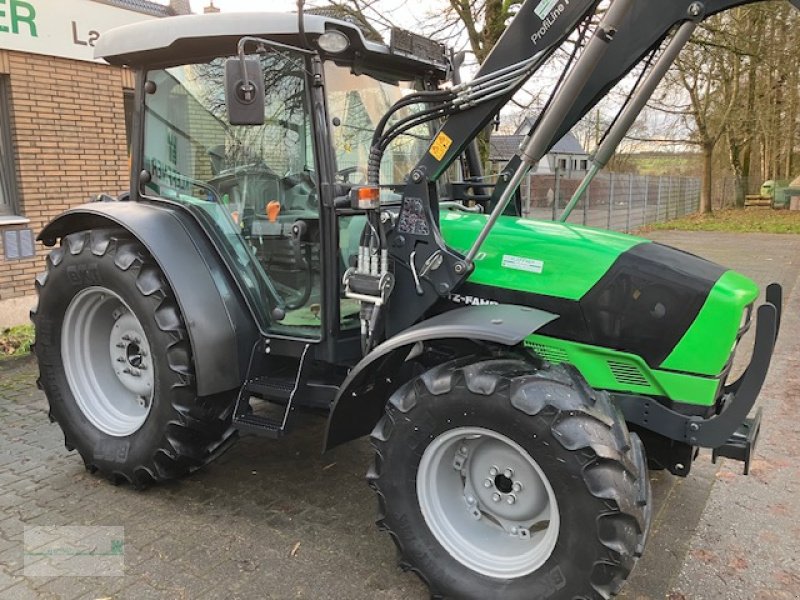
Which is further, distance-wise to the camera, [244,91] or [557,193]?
[557,193]

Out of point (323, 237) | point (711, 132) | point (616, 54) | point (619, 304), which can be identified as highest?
point (711, 132)

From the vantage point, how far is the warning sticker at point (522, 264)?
306 centimetres

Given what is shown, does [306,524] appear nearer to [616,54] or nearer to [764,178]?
[616,54]

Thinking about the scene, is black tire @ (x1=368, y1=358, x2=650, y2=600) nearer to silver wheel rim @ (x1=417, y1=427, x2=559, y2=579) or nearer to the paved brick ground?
silver wheel rim @ (x1=417, y1=427, x2=559, y2=579)

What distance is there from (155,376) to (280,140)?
138cm

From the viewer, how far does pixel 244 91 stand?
280 cm

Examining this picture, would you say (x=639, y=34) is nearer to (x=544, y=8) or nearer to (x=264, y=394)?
(x=544, y=8)

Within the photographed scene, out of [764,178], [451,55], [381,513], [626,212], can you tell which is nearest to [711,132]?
[626,212]

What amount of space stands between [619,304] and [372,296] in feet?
3.60

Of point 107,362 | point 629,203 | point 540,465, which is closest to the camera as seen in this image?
point 540,465

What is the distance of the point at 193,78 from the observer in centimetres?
359

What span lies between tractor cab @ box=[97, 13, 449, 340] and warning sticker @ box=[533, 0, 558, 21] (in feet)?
2.74

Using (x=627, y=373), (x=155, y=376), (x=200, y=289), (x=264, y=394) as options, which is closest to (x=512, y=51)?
(x=627, y=373)

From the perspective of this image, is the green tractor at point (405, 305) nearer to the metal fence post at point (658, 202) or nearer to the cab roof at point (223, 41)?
the cab roof at point (223, 41)
